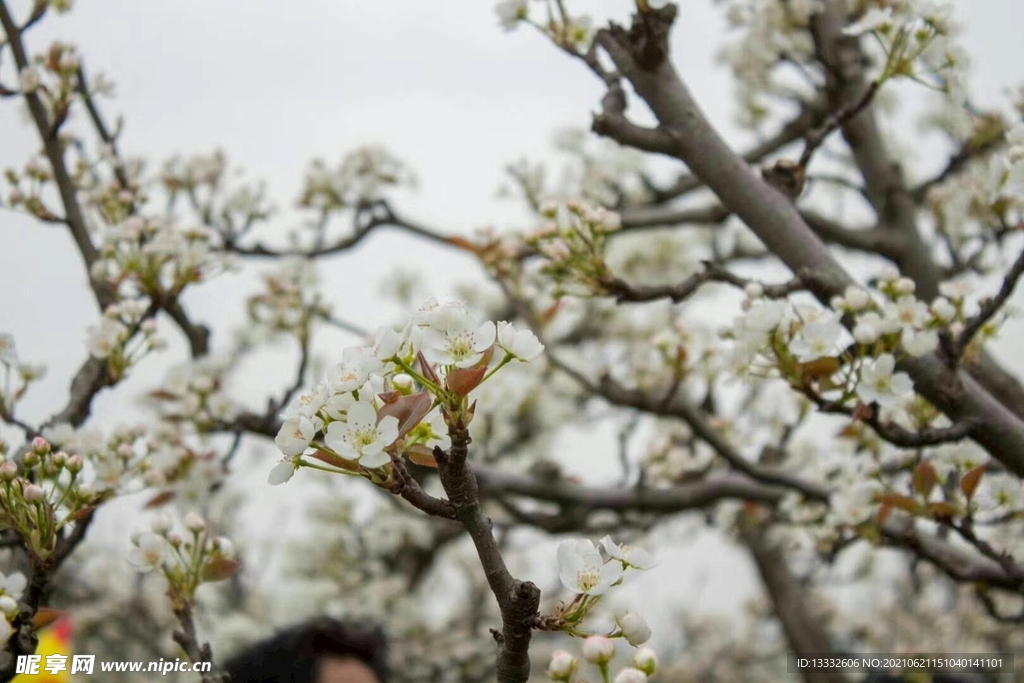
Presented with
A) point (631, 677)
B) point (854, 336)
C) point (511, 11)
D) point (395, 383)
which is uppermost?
point (511, 11)

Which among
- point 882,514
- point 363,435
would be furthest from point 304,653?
point 363,435

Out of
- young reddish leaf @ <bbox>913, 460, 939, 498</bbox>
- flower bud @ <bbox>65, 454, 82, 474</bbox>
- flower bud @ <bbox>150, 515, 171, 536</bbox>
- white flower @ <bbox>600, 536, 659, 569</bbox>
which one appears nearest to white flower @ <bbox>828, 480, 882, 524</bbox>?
Result: young reddish leaf @ <bbox>913, 460, 939, 498</bbox>

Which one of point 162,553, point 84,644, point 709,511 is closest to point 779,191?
point 162,553

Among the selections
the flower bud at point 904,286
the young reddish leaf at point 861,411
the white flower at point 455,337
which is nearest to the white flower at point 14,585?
the white flower at point 455,337

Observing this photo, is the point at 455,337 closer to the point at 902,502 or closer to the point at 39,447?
the point at 39,447

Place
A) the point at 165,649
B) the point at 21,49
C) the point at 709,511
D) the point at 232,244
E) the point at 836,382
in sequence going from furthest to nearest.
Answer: the point at 165,649 → the point at 709,511 → the point at 232,244 → the point at 21,49 → the point at 836,382

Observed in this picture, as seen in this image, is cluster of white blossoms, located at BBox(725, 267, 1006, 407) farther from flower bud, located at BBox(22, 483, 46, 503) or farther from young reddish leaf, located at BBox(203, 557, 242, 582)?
flower bud, located at BBox(22, 483, 46, 503)

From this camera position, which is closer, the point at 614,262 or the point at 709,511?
the point at 709,511

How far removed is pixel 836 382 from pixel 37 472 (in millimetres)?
1352

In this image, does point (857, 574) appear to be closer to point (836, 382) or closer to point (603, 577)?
point (836, 382)

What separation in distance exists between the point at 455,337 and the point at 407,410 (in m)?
0.09

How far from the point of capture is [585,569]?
970 mm

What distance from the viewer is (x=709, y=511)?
154 inches

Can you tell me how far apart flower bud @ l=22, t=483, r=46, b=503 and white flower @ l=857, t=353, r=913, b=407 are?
127 cm
